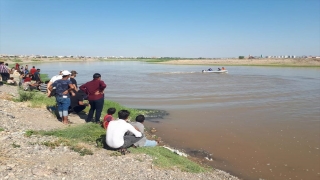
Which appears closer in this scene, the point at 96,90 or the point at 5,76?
the point at 96,90

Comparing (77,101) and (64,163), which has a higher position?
(77,101)

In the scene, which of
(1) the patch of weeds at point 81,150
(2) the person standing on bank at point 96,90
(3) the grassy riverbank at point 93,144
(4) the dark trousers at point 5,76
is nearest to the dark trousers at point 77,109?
(2) the person standing on bank at point 96,90

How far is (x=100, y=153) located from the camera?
6.24m

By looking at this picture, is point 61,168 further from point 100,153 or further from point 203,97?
point 203,97

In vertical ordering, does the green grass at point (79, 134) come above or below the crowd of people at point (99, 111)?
below

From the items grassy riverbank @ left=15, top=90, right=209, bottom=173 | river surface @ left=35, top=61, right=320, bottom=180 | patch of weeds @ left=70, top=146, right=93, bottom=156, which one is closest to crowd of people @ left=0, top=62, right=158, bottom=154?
grassy riverbank @ left=15, top=90, right=209, bottom=173

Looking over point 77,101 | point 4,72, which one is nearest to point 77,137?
point 77,101

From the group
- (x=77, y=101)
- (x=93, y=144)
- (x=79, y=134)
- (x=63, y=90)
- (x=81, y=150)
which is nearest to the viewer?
(x=81, y=150)

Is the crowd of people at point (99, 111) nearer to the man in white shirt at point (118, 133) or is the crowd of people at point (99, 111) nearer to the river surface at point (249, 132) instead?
the man in white shirt at point (118, 133)

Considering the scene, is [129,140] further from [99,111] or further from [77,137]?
[99,111]

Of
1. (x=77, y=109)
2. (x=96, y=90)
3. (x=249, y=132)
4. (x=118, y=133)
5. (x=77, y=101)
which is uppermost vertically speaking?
(x=96, y=90)

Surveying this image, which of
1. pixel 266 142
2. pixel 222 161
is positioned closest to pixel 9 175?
pixel 222 161

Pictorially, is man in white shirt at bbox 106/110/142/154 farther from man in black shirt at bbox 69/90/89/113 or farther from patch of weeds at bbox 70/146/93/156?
man in black shirt at bbox 69/90/89/113

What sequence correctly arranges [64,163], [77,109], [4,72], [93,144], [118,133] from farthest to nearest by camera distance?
[4,72]
[77,109]
[93,144]
[118,133]
[64,163]
